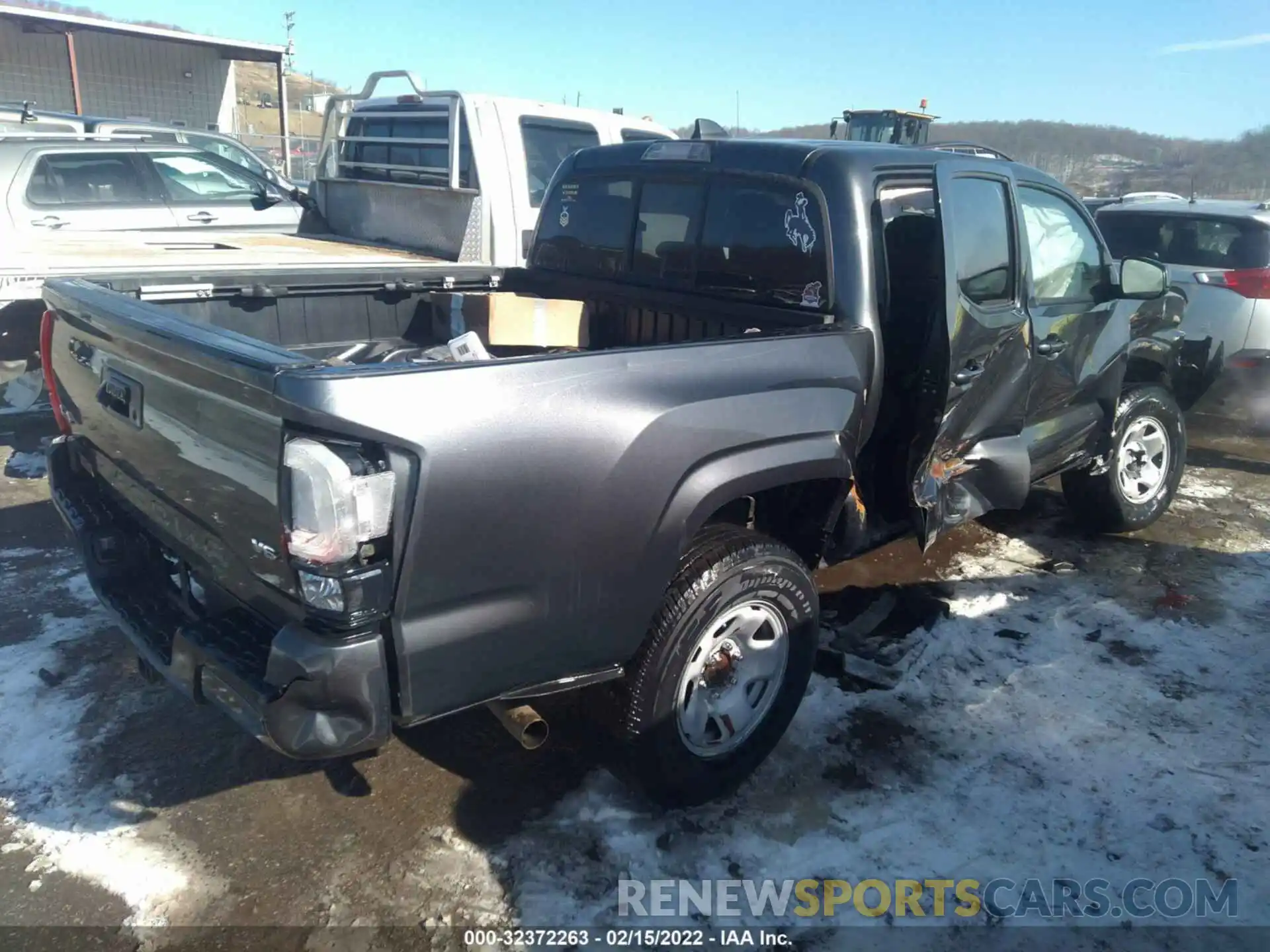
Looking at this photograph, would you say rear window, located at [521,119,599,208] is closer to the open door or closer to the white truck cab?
the white truck cab

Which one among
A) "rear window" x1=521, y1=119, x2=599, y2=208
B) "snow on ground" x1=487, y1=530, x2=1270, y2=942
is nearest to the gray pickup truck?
"snow on ground" x1=487, y1=530, x2=1270, y2=942

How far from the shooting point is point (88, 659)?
3842 mm

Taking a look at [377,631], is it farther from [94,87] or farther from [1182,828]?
[94,87]

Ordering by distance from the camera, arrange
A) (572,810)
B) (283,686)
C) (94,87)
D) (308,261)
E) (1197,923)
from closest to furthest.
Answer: (283,686), (1197,923), (572,810), (308,261), (94,87)

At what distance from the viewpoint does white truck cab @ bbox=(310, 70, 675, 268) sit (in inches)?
276

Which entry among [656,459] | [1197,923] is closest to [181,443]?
[656,459]

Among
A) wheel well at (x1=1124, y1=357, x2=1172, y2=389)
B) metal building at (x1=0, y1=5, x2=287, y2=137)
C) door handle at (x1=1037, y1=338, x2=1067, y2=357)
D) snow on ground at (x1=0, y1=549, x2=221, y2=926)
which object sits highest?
metal building at (x1=0, y1=5, x2=287, y2=137)

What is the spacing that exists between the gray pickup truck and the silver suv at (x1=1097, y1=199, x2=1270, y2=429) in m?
3.17

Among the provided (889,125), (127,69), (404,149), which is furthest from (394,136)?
(127,69)

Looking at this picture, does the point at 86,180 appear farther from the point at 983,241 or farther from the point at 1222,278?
the point at 1222,278

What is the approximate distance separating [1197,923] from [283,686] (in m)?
2.60

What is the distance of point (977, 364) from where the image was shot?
373cm

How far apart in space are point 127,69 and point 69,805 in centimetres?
2561

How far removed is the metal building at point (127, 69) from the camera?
842 inches
